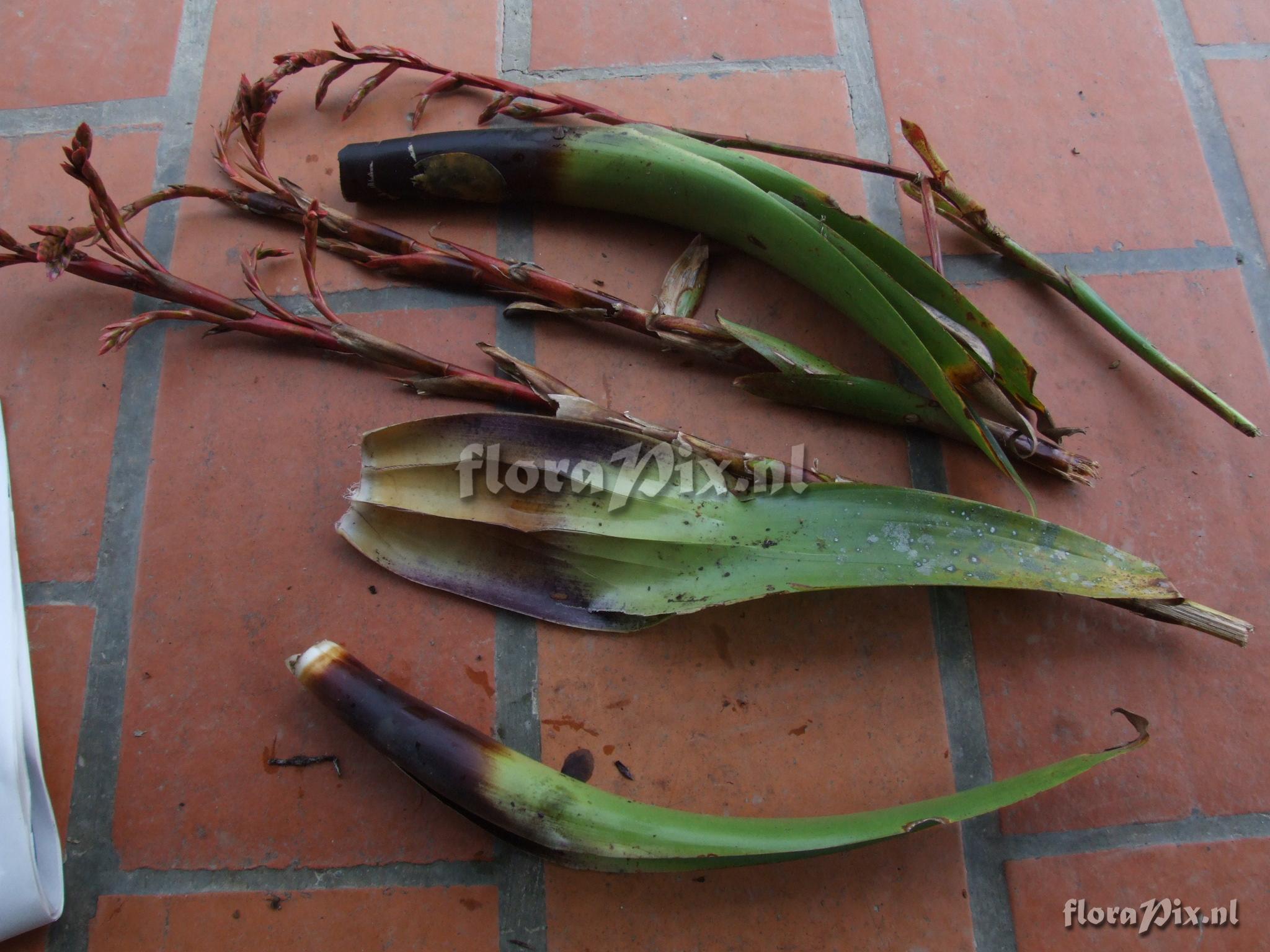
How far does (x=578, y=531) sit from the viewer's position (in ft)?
2.18

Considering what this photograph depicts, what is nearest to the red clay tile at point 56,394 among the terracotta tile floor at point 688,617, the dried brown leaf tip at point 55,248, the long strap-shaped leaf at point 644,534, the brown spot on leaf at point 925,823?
the terracotta tile floor at point 688,617

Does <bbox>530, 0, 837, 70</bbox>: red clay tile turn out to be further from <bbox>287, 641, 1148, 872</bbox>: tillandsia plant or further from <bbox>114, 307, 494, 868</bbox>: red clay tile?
<bbox>287, 641, 1148, 872</bbox>: tillandsia plant

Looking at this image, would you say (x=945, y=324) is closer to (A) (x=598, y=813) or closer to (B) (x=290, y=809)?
(A) (x=598, y=813)

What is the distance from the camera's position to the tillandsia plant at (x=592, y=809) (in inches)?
23.7

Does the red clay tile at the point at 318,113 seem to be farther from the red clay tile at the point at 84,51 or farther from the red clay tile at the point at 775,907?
the red clay tile at the point at 775,907

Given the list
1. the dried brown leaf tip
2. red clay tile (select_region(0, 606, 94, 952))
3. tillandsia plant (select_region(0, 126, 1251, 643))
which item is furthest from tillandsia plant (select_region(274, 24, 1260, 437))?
red clay tile (select_region(0, 606, 94, 952))

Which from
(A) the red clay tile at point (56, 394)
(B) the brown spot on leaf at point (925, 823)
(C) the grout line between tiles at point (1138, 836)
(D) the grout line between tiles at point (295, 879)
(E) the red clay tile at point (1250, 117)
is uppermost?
(E) the red clay tile at point (1250, 117)

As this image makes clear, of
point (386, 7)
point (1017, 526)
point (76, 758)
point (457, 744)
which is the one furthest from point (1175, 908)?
point (386, 7)

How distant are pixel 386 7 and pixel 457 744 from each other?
0.71 m

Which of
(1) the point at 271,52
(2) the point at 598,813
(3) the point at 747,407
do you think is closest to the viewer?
(2) the point at 598,813

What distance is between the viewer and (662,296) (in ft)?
2.53

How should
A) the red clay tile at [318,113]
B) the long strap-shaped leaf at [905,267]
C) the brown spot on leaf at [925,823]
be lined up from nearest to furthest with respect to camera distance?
the brown spot on leaf at [925,823] → the long strap-shaped leaf at [905,267] → the red clay tile at [318,113]

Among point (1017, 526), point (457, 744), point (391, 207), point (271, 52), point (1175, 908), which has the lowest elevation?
point (1175, 908)

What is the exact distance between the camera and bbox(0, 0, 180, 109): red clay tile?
87 centimetres
